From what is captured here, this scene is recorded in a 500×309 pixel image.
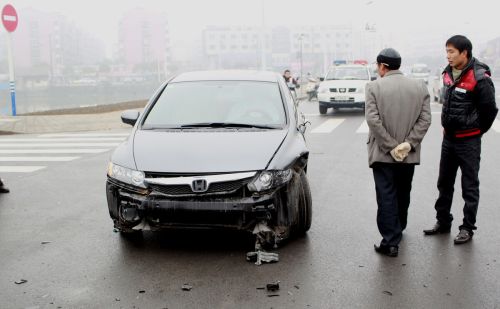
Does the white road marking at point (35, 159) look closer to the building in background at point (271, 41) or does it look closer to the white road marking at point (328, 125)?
the white road marking at point (328, 125)

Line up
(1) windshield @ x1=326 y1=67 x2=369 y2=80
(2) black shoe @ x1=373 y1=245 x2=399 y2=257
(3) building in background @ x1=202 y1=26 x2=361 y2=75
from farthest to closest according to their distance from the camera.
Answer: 1. (3) building in background @ x1=202 y1=26 x2=361 y2=75
2. (1) windshield @ x1=326 y1=67 x2=369 y2=80
3. (2) black shoe @ x1=373 y1=245 x2=399 y2=257

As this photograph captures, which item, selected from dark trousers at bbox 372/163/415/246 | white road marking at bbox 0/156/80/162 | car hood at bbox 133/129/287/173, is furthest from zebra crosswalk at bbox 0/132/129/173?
dark trousers at bbox 372/163/415/246

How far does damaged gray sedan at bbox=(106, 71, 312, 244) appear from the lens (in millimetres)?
4809

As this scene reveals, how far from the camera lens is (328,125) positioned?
17.2m

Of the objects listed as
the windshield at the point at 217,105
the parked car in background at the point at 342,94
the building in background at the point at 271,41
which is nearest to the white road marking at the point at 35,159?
the windshield at the point at 217,105

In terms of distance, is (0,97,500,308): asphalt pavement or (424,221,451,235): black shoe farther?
(424,221,451,235): black shoe

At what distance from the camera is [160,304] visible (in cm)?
402

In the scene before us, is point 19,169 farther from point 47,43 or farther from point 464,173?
point 47,43

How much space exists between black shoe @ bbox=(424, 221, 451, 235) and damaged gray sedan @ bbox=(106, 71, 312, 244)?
114 centimetres

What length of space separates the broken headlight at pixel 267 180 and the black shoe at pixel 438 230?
1.59 m

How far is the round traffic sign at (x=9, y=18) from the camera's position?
1998cm

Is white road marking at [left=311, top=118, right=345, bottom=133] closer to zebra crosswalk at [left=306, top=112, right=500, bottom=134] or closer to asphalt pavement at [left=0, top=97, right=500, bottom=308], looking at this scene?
zebra crosswalk at [left=306, top=112, right=500, bottom=134]

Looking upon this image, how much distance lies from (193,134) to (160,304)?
198 cm

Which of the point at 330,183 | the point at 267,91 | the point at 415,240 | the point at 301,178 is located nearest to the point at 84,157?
the point at 330,183
